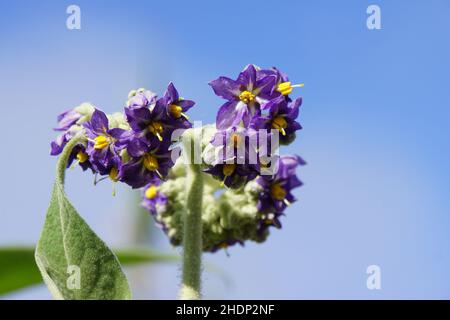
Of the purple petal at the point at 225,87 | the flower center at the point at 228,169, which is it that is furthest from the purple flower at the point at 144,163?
the purple petal at the point at 225,87

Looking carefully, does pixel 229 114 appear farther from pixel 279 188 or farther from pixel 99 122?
pixel 279 188

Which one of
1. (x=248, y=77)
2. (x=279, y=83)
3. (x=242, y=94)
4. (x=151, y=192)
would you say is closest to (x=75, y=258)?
(x=242, y=94)

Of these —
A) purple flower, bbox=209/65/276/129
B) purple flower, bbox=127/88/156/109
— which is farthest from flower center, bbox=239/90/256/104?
purple flower, bbox=127/88/156/109

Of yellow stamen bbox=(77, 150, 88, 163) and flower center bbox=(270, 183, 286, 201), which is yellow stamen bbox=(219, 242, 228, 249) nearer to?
flower center bbox=(270, 183, 286, 201)

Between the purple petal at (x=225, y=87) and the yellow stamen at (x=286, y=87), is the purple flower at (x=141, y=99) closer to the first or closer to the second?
the purple petal at (x=225, y=87)

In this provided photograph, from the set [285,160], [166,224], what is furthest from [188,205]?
[285,160]

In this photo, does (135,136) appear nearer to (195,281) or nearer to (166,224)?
(195,281)
